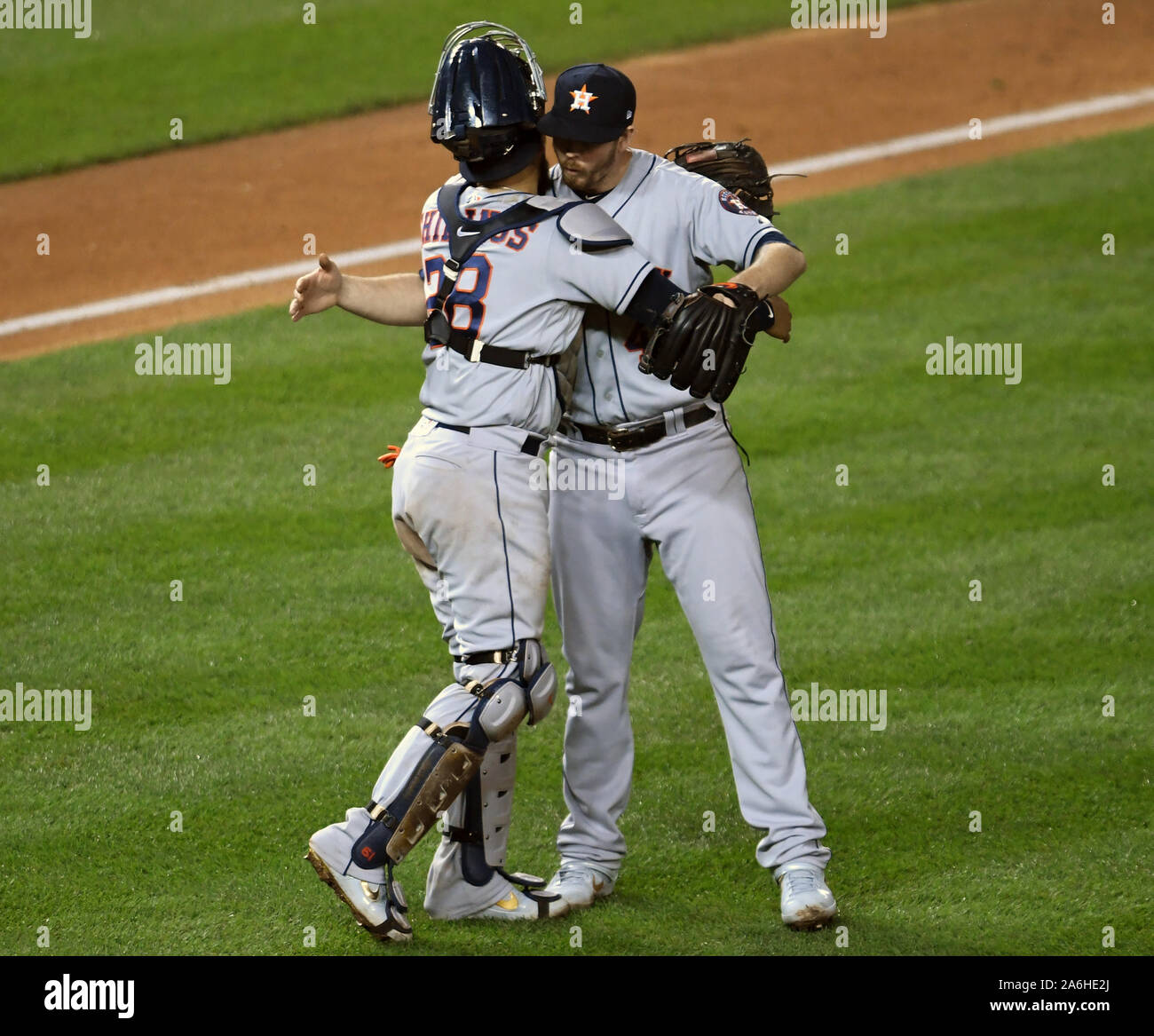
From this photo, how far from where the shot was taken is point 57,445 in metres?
7.91

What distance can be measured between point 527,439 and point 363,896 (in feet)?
4.10

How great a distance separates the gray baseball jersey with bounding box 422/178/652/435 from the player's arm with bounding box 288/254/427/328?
0.79 feet

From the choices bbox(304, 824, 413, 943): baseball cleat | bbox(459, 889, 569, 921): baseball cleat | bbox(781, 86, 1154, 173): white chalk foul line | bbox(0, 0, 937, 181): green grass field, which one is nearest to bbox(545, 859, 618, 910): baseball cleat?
bbox(459, 889, 569, 921): baseball cleat

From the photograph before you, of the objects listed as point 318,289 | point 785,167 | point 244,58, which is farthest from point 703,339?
point 244,58

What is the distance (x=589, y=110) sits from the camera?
4168 millimetres

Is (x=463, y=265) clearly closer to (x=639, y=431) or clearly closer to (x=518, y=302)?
(x=518, y=302)

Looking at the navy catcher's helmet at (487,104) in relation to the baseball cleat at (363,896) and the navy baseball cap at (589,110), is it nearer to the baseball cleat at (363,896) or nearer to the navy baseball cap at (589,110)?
the navy baseball cap at (589,110)

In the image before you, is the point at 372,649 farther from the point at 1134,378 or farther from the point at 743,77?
the point at 743,77

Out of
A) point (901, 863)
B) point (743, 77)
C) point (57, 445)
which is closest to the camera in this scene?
point (901, 863)

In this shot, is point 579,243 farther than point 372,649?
No

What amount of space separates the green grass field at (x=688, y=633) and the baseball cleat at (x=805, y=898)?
2.0 inches

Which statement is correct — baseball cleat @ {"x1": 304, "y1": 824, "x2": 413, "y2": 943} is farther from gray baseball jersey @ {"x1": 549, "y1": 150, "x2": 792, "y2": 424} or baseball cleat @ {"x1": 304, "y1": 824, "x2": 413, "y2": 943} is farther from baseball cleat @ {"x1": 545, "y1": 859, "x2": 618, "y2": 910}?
gray baseball jersey @ {"x1": 549, "y1": 150, "x2": 792, "y2": 424}

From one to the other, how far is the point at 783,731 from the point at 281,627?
8.62 ft
